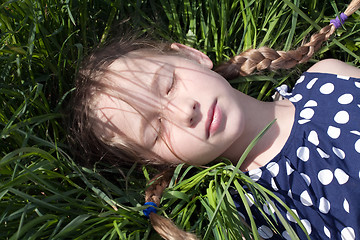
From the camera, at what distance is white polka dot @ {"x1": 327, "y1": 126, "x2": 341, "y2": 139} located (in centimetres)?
142

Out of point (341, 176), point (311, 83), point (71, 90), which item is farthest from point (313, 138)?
point (71, 90)

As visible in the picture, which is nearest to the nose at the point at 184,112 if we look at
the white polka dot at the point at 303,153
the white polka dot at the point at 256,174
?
the white polka dot at the point at 256,174

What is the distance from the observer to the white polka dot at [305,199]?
1.33 metres

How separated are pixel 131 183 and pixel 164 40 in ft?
2.15

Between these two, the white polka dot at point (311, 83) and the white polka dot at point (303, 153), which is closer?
the white polka dot at point (303, 153)

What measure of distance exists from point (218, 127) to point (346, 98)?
527 millimetres

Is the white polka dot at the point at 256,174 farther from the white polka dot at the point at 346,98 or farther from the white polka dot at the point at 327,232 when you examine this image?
the white polka dot at the point at 346,98

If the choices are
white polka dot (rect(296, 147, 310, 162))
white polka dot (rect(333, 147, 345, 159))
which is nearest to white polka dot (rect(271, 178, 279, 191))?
white polka dot (rect(296, 147, 310, 162))

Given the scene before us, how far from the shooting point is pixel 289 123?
5.02 feet

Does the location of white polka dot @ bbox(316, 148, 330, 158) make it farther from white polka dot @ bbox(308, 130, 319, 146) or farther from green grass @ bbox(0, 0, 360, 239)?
green grass @ bbox(0, 0, 360, 239)

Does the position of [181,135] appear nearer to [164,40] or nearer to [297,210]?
[297,210]

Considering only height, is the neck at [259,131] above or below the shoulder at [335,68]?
below

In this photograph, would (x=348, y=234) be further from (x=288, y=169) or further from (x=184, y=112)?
(x=184, y=112)

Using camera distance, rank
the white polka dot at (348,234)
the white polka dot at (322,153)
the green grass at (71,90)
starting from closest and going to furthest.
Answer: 1. the green grass at (71,90)
2. the white polka dot at (348,234)
3. the white polka dot at (322,153)
